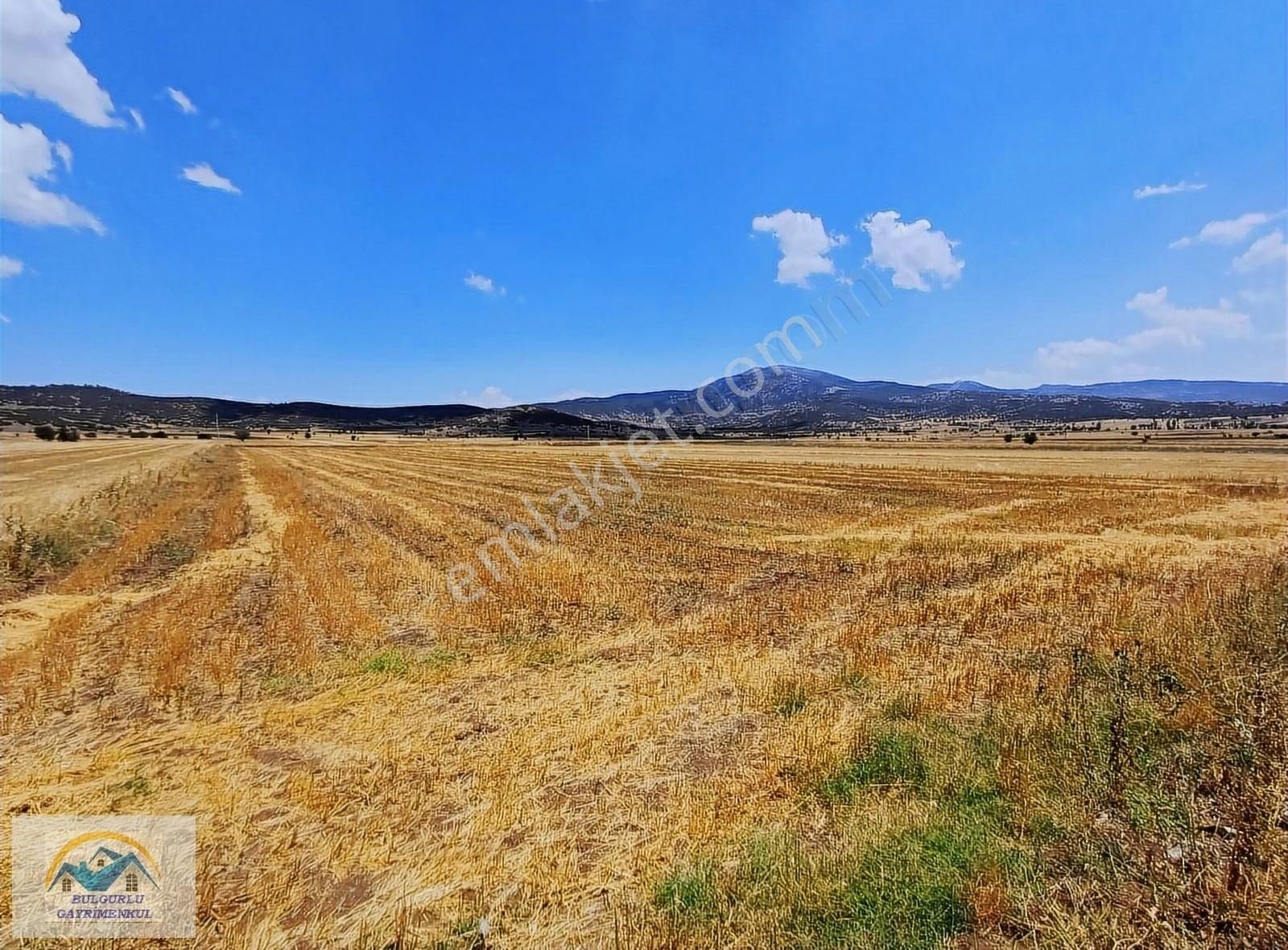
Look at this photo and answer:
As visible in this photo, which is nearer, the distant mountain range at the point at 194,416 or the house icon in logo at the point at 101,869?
the house icon in logo at the point at 101,869

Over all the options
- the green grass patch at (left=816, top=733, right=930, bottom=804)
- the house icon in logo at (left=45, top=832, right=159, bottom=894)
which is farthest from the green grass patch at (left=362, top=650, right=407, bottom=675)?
the green grass patch at (left=816, top=733, right=930, bottom=804)

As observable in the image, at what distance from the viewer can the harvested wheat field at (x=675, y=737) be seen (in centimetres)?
370

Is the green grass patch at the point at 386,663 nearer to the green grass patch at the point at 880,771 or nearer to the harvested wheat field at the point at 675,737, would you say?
the harvested wheat field at the point at 675,737

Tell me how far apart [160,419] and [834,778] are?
228093 millimetres

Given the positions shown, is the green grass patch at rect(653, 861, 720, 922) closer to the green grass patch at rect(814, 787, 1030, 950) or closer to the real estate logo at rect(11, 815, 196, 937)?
the green grass patch at rect(814, 787, 1030, 950)

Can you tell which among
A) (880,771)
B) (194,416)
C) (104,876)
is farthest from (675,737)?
(194,416)

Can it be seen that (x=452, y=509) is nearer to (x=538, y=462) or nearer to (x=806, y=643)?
(x=806, y=643)

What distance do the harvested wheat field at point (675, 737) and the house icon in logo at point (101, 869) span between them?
1.28 feet

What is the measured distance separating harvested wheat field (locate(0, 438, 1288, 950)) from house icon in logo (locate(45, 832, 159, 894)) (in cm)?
39

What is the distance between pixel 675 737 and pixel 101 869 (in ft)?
15.8

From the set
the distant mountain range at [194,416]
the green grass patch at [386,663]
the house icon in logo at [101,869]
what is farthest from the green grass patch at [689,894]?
the distant mountain range at [194,416]

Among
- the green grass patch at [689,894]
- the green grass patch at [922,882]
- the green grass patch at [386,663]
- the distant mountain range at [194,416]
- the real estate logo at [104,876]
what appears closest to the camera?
the green grass patch at [922,882]

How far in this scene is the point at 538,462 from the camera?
174 feet

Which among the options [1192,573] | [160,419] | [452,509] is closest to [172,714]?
[452,509]
